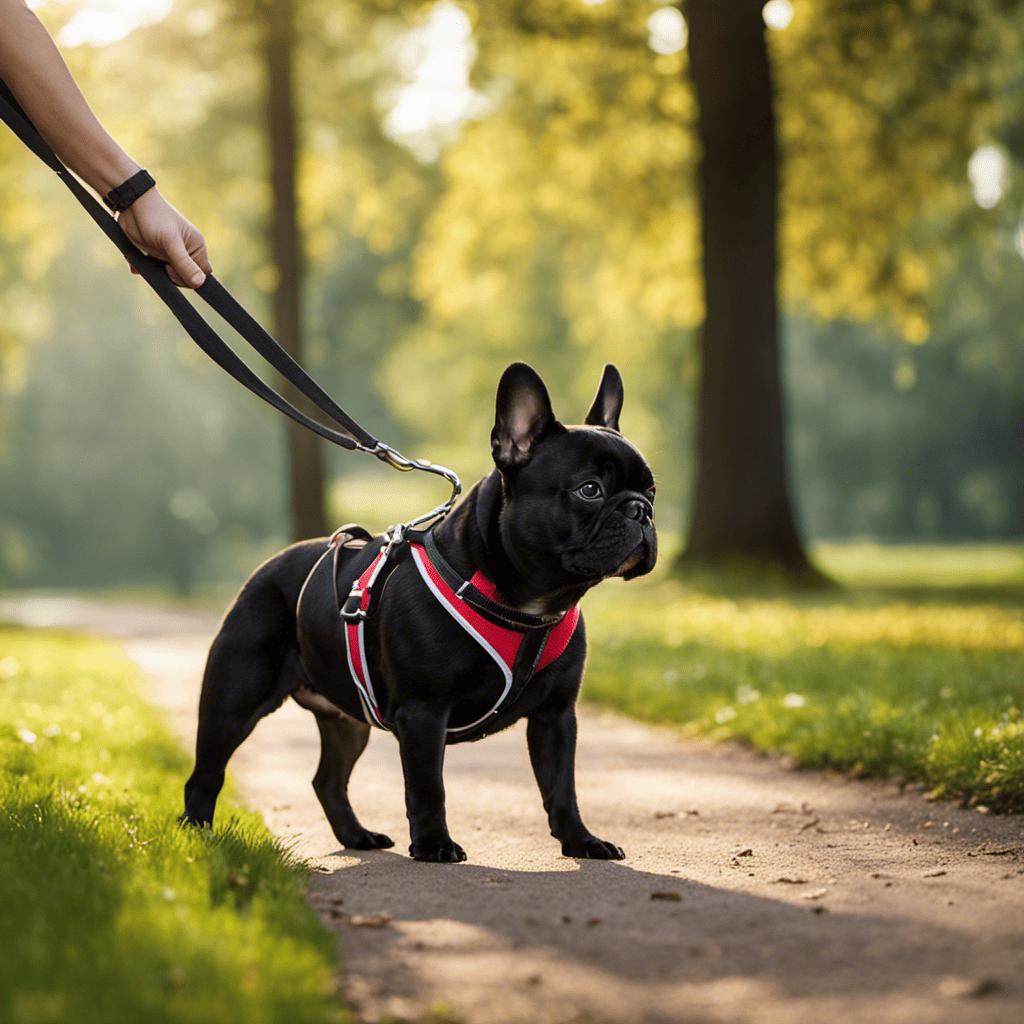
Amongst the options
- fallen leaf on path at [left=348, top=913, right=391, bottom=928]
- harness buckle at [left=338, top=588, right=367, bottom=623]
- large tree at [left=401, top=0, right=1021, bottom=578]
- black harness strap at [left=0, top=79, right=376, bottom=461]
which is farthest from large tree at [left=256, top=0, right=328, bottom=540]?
fallen leaf on path at [left=348, top=913, right=391, bottom=928]

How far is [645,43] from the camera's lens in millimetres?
17000

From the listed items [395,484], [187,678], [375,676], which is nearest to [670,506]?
[395,484]

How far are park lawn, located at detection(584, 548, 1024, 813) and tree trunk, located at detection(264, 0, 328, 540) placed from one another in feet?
19.4

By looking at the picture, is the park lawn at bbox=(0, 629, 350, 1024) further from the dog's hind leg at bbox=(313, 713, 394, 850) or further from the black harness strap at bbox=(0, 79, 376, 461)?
the black harness strap at bbox=(0, 79, 376, 461)

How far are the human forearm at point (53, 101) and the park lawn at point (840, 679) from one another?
3.90m

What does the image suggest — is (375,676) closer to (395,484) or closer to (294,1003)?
(294,1003)

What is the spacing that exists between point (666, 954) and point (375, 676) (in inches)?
59.2

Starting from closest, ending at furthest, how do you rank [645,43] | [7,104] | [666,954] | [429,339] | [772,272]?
[666,954], [7,104], [772,272], [645,43], [429,339]

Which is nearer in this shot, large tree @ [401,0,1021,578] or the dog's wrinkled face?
the dog's wrinkled face

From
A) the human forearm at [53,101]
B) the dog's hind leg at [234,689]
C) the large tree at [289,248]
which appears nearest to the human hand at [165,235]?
the human forearm at [53,101]

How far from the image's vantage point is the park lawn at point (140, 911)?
7.55 ft

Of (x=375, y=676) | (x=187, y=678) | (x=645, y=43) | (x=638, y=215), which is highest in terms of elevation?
(x=645, y=43)

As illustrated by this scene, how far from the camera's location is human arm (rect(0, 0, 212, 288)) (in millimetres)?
3736

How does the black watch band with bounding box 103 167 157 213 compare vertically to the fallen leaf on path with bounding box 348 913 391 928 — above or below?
above
